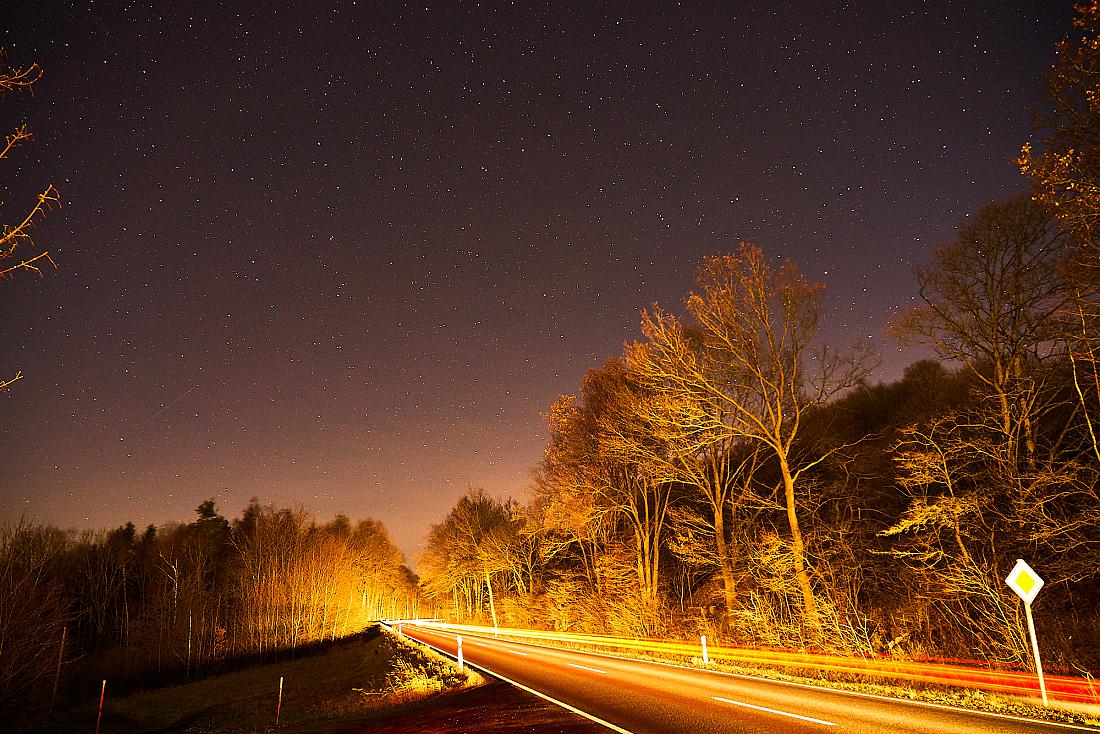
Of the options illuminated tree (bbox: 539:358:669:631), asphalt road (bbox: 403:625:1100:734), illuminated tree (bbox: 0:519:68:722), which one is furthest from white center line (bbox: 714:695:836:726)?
illuminated tree (bbox: 0:519:68:722)

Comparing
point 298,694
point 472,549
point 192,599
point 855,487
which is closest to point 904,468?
point 855,487

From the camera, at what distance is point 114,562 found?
58.8 m

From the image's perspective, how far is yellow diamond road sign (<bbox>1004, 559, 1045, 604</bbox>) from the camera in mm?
9547

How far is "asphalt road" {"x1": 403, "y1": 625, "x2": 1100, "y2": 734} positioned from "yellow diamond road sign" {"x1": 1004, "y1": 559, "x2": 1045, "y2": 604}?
211 cm

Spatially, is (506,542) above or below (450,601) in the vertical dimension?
above

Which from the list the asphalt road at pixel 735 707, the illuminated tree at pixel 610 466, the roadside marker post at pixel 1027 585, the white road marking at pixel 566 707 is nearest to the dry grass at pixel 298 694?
the white road marking at pixel 566 707

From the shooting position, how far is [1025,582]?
973 cm

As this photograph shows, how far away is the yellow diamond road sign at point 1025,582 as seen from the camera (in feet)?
31.3

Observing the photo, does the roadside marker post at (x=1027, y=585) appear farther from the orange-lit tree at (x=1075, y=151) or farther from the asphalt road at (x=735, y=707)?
the orange-lit tree at (x=1075, y=151)

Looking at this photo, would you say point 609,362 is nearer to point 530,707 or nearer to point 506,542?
point 530,707

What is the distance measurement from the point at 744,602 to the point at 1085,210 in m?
17.0

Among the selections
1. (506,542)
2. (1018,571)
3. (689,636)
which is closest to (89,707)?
(506,542)

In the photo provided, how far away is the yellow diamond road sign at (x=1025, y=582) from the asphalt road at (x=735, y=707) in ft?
6.93

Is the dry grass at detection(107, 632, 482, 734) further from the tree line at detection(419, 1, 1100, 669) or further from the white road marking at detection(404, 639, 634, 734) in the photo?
the tree line at detection(419, 1, 1100, 669)
